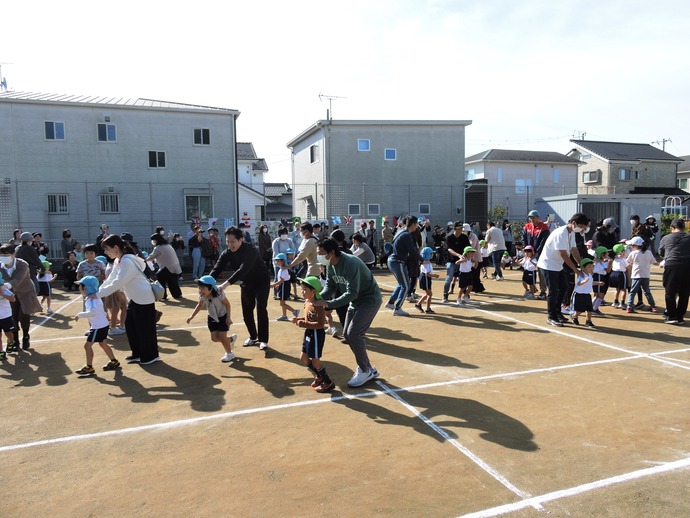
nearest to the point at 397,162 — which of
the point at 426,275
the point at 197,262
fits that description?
the point at 197,262

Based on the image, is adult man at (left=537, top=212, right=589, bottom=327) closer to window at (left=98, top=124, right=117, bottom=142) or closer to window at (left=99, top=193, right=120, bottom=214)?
window at (left=99, top=193, right=120, bottom=214)

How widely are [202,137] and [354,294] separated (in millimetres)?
20914

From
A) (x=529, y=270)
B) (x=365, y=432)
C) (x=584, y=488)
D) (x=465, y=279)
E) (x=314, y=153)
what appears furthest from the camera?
(x=314, y=153)

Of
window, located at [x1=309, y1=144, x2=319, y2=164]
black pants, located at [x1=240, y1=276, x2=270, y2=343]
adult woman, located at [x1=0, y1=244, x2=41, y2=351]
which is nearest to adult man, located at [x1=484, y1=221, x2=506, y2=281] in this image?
black pants, located at [x1=240, y1=276, x2=270, y2=343]

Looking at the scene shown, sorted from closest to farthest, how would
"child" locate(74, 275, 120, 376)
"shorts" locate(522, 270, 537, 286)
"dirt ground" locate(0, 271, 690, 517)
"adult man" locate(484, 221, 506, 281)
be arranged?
"dirt ground" locate(0, 271, 690, 517)
"child" locate(74, 275, 120, 376)
"shorts" locate(522, 270, 537, 286)
"adult man" locate(484, 221, 506, 281)

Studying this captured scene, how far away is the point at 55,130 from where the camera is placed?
2205 cm

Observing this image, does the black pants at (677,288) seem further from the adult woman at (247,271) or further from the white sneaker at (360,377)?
the adult woman at (247,271)

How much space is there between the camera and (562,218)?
83.5ft

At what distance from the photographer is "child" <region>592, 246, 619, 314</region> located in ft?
32.4

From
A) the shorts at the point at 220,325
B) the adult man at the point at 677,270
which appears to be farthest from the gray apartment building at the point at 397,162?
the shorts at the point at 220,325

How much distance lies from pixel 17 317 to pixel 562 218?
24279 mm

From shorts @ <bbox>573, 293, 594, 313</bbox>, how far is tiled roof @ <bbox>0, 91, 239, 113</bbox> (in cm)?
2005

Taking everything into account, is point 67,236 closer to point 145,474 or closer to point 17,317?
point 17,317

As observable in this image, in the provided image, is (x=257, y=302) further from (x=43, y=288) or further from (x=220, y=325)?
(x=43, y=288)
